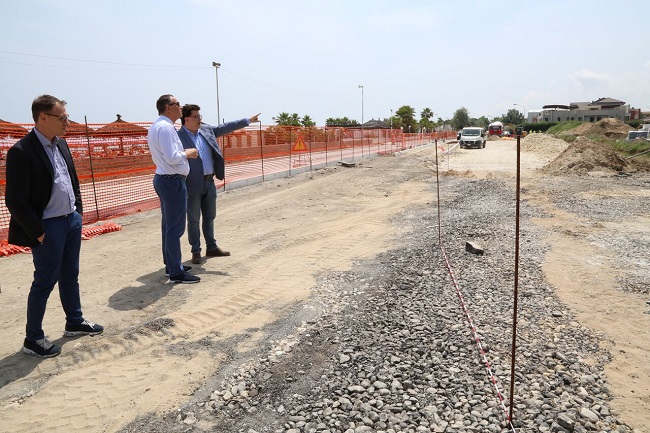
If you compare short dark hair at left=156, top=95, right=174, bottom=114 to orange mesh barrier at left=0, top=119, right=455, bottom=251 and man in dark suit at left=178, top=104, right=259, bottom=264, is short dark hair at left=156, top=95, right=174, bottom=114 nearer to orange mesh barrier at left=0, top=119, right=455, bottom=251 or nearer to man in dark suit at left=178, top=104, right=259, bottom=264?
man in dark suit at left=178, top=104, right=259, bottom=264

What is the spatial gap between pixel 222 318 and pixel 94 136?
905 centimetres

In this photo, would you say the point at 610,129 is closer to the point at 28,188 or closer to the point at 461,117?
the point at 28,188

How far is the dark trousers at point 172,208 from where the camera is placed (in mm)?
4875

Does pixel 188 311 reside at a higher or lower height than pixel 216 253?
lower

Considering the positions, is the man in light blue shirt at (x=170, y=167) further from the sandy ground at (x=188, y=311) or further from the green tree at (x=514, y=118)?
the green tree at (x=514, y=118)

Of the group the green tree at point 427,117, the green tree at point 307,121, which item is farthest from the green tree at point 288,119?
the green tree at point 427,117

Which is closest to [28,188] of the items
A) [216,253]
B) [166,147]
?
[166,147]

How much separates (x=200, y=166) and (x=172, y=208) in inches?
34.9

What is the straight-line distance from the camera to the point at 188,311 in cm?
457

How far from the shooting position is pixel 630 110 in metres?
98.6

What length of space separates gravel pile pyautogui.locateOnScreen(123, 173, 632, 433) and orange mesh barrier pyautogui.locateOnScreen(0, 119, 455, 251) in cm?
584

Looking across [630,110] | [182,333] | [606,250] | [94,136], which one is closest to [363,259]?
[182,333]

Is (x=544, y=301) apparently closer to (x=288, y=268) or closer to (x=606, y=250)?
(x=606, y=250)

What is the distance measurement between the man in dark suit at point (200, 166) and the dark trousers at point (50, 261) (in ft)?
6.58
